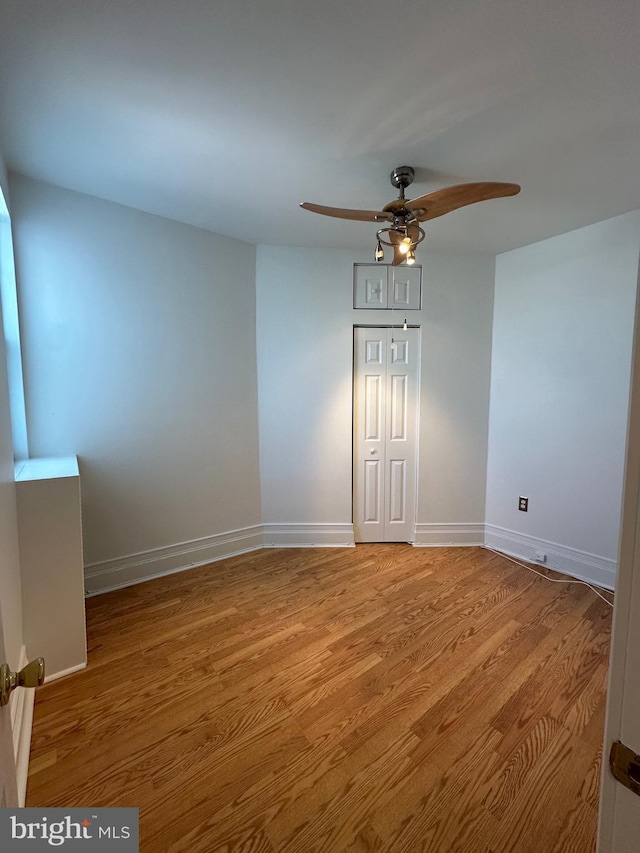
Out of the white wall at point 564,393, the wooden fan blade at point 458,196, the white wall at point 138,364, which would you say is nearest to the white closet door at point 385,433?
the white wall at point 564,393

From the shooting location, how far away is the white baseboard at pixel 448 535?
318cm

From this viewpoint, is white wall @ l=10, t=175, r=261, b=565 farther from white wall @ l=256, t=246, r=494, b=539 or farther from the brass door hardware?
the brass door hardware

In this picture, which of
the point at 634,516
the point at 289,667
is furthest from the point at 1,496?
the point at 634,516

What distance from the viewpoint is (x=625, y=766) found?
51 centimetres

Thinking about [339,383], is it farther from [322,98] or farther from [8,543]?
[8,543]

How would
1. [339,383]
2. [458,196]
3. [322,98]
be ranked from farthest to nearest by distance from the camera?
[339,383] → [458,196] → [322,98]

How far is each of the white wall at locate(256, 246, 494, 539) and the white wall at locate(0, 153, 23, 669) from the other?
1787mm

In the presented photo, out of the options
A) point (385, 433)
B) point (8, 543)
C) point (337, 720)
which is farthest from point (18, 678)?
point (385, 433)

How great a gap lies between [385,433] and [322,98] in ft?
7.52

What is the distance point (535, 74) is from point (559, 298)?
5.68 feet

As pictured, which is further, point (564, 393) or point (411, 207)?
point (564, 393)

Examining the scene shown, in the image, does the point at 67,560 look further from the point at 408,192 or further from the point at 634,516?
the point at 408,192

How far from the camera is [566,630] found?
6.70 feet

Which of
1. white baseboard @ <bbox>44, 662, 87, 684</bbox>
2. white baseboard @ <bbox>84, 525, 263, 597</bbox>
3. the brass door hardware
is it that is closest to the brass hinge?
the brass door hardware
